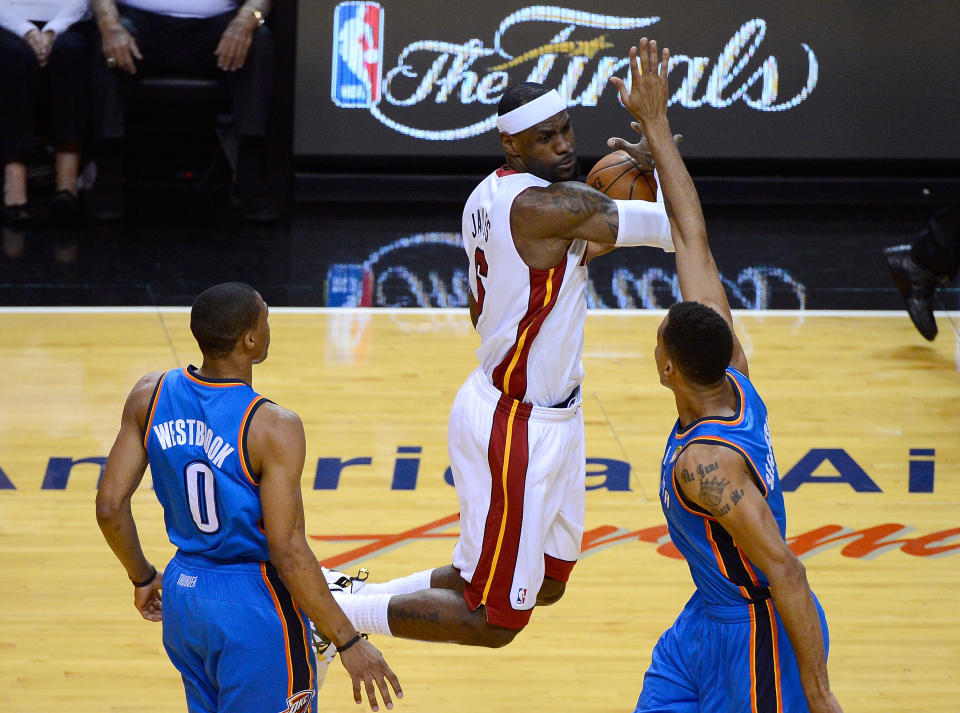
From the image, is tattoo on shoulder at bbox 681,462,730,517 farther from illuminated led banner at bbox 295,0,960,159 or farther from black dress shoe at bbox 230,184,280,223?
illuminated led banner at bbox 295,0,960,159

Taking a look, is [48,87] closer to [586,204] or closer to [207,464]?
[586,204]

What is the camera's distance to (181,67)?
9133 mm

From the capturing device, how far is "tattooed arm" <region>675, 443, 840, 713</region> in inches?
114

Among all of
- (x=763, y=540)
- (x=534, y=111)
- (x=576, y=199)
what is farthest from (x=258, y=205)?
(x=763, y=540)

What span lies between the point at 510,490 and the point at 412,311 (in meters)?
4.08

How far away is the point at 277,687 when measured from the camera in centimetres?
310

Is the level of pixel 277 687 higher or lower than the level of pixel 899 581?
higher

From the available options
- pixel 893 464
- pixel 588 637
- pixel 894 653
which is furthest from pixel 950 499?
pixel 588 637

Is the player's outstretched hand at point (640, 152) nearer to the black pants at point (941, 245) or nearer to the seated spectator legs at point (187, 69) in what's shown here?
the black pants at point (941, 245)

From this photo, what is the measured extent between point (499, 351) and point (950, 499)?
2626 millimetres

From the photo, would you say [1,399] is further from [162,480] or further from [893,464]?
[893,464]

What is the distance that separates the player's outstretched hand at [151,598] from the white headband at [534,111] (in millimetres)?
1537

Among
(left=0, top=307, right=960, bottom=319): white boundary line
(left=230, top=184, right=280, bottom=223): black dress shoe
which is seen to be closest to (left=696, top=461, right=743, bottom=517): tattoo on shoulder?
(left=0, top=307, right=960, bottom=319): white boundary line

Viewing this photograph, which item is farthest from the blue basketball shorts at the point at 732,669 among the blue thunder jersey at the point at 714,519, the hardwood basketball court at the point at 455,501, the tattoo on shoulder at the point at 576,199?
the tattoo on shoulder at the point at 576,199
